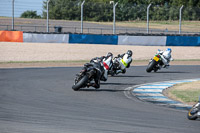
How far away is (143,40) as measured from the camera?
26.8 metres

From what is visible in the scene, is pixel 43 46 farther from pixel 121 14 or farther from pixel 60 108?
pixel 60 108

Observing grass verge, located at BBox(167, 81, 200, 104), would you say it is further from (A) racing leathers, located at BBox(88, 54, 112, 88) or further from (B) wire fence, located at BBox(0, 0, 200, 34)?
(B) wire fence, located at BBox(0, 0, 200, 34)

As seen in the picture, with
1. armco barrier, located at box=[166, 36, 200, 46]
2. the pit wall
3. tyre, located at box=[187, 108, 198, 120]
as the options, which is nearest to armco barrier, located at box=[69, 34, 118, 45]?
the pit wall

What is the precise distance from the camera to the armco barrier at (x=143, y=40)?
87.2 feet

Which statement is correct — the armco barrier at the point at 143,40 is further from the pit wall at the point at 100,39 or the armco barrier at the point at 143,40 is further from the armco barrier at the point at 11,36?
the armco barrier at the point at 11,36

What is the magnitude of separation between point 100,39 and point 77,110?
689 inches

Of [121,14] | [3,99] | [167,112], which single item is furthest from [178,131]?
[121,14]

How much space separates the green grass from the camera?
1078cm

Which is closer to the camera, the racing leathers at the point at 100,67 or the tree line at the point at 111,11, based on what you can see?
the racing leathers at the point at 100,67

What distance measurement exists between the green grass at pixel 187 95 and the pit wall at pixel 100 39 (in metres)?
14.1

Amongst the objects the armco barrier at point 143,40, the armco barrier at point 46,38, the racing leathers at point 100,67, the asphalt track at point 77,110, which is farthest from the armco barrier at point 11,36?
the racing leathers at point 100,67

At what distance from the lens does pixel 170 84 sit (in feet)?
46.2

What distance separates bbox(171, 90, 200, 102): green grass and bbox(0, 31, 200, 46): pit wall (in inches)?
553

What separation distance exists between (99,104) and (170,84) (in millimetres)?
5016
